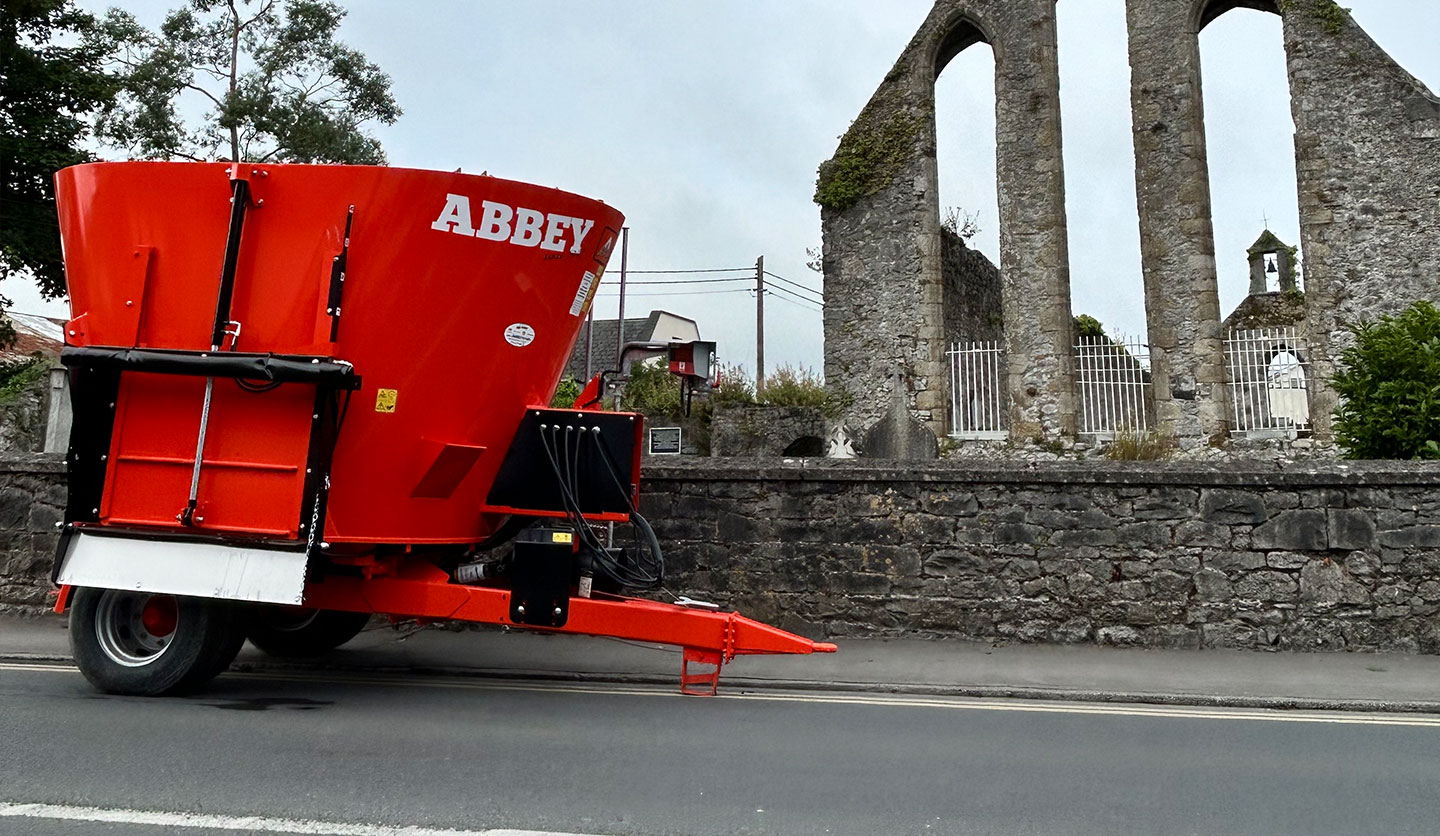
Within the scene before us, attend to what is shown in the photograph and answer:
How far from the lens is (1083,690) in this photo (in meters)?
6.12

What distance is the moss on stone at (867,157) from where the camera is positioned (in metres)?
16.3

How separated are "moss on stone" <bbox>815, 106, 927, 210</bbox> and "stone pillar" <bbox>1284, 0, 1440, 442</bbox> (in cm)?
584

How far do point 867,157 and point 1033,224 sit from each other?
316 centimetres

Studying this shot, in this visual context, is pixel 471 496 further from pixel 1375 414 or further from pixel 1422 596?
pixel 1375 414

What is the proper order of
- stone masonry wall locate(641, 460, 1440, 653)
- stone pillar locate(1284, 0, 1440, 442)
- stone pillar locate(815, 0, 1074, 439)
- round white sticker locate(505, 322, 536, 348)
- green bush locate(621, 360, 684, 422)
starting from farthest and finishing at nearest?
stone pillar locate(815, 0, 1074, 439) → green bush locate(621, 360, 684, 422) → stone pillar locate(1284, 0, 1440, 442) → stone masonry wall locate(641, 460, 1440, 653) → round white sticker locate(505, 322, 536, 348)

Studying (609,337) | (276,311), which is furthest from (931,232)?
(609,337)

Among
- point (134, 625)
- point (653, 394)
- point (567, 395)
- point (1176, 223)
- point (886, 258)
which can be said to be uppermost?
point (1176, 223)

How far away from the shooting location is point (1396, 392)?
8.46m

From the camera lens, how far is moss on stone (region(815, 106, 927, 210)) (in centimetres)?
1634

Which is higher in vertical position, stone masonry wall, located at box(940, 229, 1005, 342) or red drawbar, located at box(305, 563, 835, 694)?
stone masonry wall, located at box(940, 229, 1005, 342)

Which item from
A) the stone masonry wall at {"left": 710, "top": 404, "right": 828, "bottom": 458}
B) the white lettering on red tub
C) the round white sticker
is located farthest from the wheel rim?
the stone masonry wall at {"left": 710, "top": 404, "right": 828, "bottom": 458}

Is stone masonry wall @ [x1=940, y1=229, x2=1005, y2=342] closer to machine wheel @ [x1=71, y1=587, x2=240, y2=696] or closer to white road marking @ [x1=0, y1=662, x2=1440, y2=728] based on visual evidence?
white road marking @ [x1=0, y1=662, x2=1440, y2=728]

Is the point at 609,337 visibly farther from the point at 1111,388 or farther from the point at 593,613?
the point at 593,613

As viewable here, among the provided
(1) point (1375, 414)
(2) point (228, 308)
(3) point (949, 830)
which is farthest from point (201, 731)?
(1) point (1375, 414)
